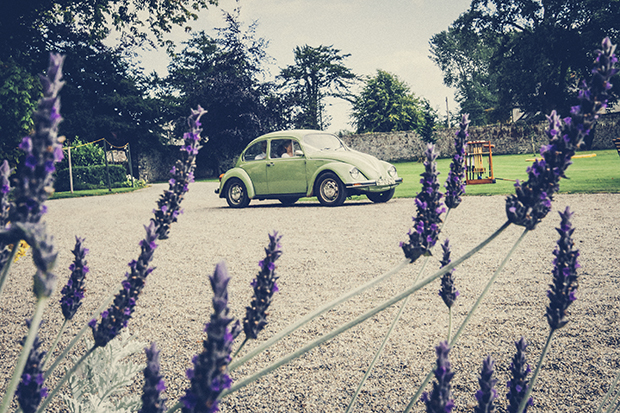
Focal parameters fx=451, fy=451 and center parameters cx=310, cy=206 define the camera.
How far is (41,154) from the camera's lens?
19.3 inches

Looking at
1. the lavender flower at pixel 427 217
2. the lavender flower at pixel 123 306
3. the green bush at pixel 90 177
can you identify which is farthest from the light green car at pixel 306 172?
the green bush at pixel 90 177

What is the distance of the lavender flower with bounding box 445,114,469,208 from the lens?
4.49ft

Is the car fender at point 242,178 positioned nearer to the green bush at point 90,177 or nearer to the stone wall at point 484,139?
the green bush at point 90,177

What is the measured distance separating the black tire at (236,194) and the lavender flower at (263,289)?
1157cm

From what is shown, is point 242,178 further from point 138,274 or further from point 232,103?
point 232,103

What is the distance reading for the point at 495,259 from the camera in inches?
206

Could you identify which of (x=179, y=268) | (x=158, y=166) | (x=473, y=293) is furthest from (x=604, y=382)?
(x=158, y=166)

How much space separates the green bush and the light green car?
14.1 metres

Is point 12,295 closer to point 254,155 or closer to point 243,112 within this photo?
point 254,155

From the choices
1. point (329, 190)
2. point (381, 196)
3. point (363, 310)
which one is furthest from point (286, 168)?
point (363, 310)

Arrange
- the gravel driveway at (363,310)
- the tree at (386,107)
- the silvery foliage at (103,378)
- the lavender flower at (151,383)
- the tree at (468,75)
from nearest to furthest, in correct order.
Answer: the lavender flower at (151,383)
the silvery foliage at (103,378)
the gravel driveway at (363,310)
the tree at (386,107)
the tree at (468,75)

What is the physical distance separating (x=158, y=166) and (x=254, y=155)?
1023 inches

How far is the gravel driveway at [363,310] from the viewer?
97.1 inches

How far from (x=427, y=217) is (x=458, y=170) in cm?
34
